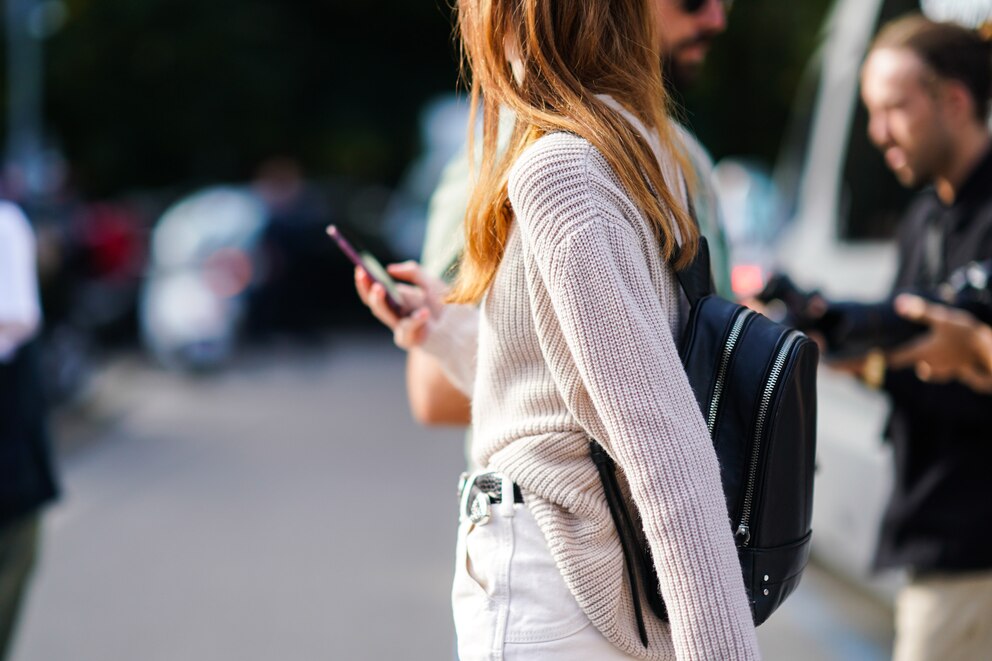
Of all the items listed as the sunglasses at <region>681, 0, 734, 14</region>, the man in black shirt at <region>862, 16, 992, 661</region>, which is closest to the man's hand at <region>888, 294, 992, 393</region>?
the man in black shirt at <region>862, 16, 992, 661</region>

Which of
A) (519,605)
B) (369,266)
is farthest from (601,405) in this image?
(369,266)

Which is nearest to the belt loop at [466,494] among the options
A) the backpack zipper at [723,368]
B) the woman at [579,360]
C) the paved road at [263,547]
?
the woman at [579,360]

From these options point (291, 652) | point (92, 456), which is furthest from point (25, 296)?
point (92, 456)

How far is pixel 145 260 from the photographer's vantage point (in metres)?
13.8

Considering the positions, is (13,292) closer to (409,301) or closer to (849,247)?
(409,301)

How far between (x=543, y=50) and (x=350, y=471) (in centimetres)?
669

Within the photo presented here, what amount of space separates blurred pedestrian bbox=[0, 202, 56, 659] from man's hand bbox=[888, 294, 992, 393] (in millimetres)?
2160

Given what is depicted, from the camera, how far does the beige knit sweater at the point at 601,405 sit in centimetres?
149

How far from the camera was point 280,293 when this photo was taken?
538 inches

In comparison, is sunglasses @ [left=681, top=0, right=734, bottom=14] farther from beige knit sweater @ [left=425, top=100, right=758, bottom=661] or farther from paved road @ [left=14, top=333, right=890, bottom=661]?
paved road @ [left=14, top=333, right=890, bottom=661]

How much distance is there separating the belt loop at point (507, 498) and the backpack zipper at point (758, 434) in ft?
0.94

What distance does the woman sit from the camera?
4.91ft

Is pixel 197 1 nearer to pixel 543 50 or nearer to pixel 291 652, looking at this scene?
pixel 291 652

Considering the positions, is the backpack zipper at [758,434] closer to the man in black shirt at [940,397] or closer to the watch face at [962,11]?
the man in black shirt at [940,397]
